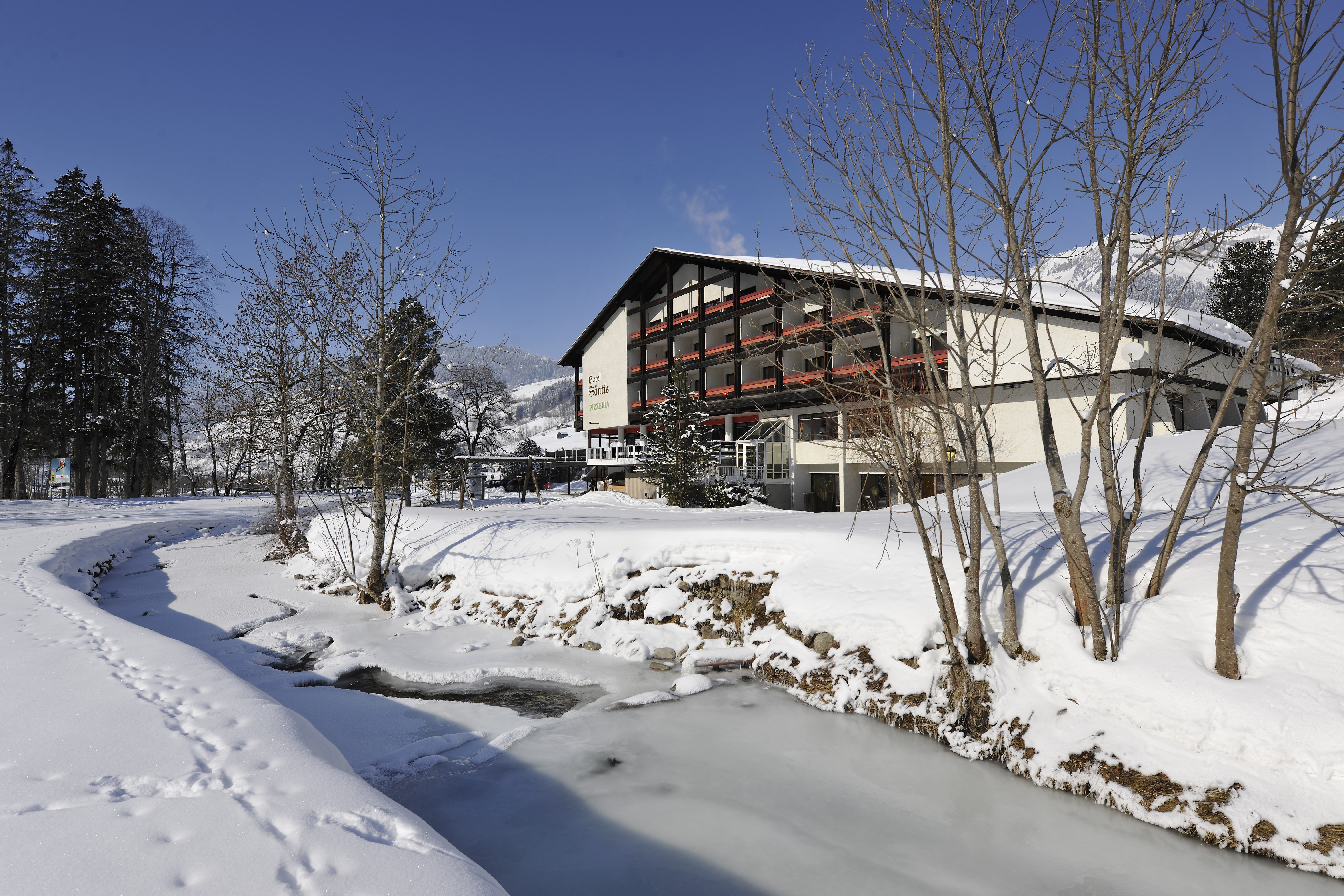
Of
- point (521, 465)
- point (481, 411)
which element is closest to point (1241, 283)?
point (521, 465)

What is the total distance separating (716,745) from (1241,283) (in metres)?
39.5

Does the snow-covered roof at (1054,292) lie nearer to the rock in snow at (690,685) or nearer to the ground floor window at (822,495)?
the rock in snow at (690,685)

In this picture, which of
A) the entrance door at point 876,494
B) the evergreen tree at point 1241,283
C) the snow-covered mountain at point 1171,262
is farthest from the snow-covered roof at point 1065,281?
the entrance door at point 876,494

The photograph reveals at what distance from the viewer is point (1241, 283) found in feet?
101

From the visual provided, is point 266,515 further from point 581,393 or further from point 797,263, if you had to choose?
point 581,393

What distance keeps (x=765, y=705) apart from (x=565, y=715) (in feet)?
7.14

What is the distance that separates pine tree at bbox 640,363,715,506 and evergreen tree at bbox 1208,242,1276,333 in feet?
66.9

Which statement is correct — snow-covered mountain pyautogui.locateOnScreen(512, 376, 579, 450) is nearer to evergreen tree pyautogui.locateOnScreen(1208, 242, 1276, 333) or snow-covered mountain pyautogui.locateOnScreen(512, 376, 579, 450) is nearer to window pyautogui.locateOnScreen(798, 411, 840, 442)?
window pyautogui.locateOnScreen(798, 411, 840, 442)

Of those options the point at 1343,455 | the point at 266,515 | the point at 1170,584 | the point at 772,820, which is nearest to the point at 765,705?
the point at 772,820

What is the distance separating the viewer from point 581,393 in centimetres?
4041

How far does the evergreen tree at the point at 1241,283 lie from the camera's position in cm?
2697

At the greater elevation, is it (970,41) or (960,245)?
(970,41)

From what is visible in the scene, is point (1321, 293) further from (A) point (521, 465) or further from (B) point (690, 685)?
(A) point (521, 465)

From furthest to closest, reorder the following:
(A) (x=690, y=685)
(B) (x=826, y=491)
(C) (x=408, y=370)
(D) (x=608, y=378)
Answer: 1. (D) (x=608, y=378)
2. (B) (x=826, y=491)
3. (C) (x=408, y=370)
4. (A) (x=690, y=685)
